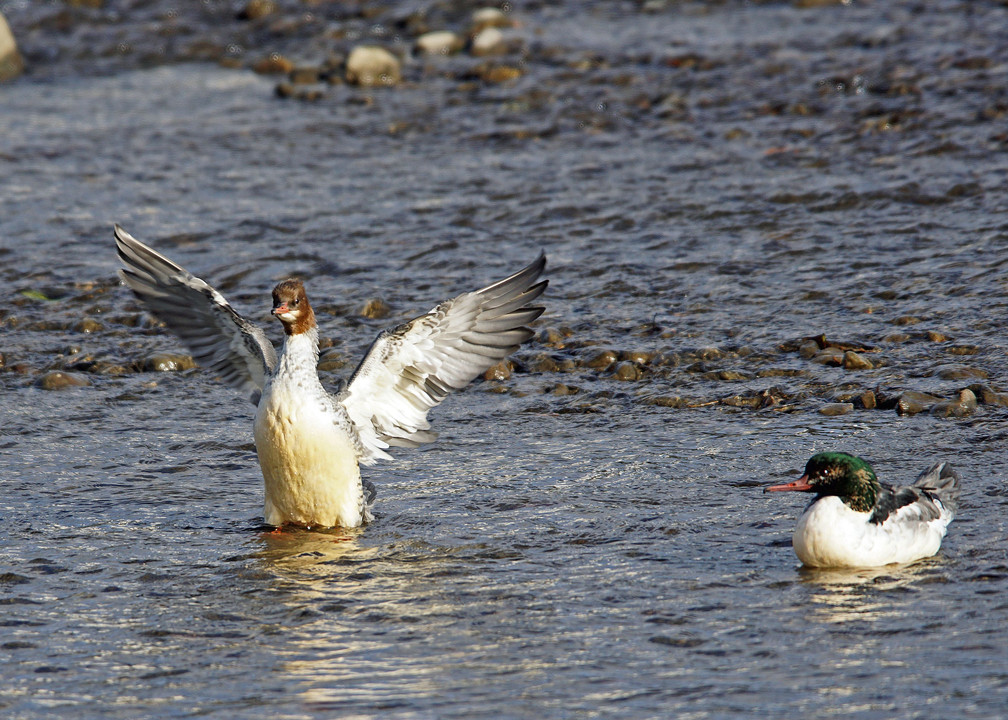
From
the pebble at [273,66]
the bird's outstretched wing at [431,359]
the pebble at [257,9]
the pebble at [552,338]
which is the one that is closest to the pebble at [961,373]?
the pebble at [552,338]

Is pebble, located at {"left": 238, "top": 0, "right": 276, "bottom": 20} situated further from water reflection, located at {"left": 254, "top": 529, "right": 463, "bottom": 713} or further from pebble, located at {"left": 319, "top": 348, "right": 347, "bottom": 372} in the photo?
water reflection, located at {"left": 254, "top": 529, "right": 463, "bottom": 713}

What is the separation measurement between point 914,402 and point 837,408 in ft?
1.46

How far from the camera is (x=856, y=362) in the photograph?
28.0 feet

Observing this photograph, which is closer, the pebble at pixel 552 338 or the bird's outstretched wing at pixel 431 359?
the bird's outstretched wing at pixel 431 359

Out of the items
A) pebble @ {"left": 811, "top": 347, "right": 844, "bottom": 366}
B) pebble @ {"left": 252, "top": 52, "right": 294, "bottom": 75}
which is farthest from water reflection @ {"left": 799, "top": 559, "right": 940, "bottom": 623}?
pebble @ {"left": 252, "top": 52, "right": 294, "bottom": 75}

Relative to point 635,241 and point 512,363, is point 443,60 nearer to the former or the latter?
point 635,241

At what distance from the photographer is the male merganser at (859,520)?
6066mm

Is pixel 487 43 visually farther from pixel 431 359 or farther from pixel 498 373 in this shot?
pixel 431 359

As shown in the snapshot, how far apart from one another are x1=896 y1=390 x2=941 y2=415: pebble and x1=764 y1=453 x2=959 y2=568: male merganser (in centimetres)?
161

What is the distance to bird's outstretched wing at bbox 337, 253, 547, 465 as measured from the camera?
7262 millimetres

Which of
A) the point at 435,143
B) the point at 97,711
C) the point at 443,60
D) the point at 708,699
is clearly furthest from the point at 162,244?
the point at 708,699

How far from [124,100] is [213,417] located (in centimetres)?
847

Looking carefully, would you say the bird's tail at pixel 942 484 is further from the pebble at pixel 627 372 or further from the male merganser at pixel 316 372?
the pebble at pixel 627 372

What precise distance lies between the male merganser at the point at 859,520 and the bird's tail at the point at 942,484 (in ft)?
0.33
